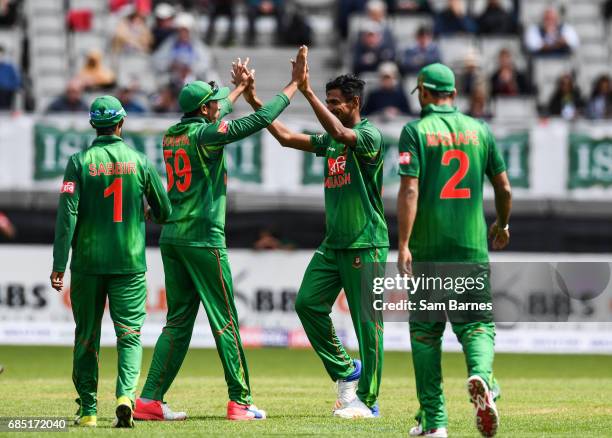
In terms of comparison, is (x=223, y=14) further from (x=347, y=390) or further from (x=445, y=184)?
(x=445, y=184)

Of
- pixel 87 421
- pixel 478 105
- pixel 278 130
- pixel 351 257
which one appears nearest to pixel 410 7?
pixel 478 105

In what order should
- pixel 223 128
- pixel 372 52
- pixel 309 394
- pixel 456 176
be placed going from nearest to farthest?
pixel 456 176 → pixel 223 128 → pixel 309 394 → pixel 372 52

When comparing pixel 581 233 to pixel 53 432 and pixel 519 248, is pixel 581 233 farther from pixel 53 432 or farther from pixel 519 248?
pixel 53 432

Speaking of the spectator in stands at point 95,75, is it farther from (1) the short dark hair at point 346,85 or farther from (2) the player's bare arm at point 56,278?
(2) the player's bare arm at point 56,278

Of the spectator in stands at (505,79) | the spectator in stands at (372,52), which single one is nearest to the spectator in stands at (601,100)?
the spectator in stands at (505,79)

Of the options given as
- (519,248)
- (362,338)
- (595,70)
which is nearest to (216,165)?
(362,338)

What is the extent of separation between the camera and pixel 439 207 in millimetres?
9297

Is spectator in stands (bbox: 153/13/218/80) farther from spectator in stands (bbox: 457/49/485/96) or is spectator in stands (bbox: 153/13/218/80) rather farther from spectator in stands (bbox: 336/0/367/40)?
spectator in stands (bbox: 457/49/485/96)

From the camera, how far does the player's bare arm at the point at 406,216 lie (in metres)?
8.99

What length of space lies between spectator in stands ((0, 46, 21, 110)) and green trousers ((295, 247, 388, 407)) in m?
12.7

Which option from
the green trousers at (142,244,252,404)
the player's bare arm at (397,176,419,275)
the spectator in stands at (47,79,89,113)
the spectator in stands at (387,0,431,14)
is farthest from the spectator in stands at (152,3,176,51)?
the player's bare arm at (397,176,419,275)

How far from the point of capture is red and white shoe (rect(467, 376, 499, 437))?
8703mm

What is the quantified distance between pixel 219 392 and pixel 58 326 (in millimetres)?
7024

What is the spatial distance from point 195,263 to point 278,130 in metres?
1.27
